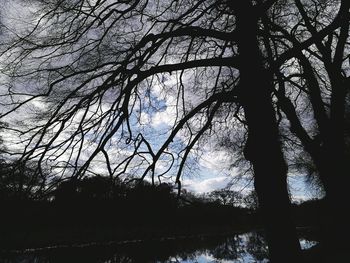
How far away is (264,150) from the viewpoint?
369 cm

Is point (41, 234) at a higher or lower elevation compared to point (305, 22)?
lower

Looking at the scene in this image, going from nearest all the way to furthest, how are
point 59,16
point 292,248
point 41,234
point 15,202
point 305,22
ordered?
point 15,202 → point 292,248 → point 59,16 → point 305,22 → point 41,234

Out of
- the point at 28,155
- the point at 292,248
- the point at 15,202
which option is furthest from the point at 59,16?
the point at 292,248

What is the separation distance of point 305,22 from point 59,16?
489 centimetres

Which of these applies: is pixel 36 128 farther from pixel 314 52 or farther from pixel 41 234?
pixel 41 234

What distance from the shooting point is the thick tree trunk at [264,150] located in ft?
11.1

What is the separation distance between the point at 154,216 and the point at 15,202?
1.94 metres

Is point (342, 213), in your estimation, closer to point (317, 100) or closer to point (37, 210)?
point (317, 100)

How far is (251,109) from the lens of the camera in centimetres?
395

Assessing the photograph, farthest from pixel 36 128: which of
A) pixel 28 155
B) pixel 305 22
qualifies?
pixel 305 22

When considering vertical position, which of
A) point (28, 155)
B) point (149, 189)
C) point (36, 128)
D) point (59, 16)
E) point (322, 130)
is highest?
point (59, 16)

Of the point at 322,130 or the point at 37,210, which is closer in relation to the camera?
the point at 37,210

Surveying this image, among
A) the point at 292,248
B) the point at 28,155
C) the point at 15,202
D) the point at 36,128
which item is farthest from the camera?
the point at 36,128

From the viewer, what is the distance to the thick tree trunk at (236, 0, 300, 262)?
11.1 feet
